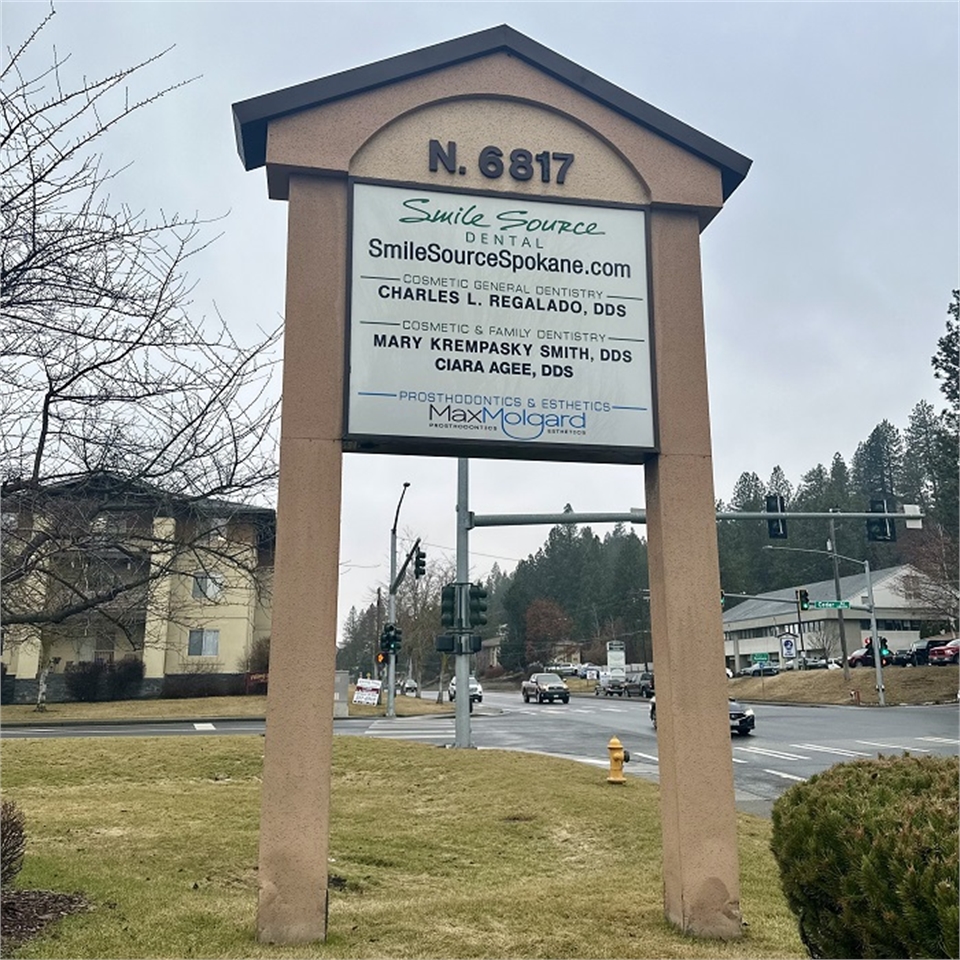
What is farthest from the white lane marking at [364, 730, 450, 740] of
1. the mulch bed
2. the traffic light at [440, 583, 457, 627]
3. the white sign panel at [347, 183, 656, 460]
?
the white sign panel at [347, 183, 656, 460]

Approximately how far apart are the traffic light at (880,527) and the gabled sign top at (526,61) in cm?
1809

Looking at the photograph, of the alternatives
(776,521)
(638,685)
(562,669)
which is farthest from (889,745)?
(562,669)

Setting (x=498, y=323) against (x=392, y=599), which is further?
(x=392, y=599)

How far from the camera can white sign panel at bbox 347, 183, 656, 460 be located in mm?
6230

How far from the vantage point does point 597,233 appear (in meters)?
6.78

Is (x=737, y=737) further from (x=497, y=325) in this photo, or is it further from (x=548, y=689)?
(x=548, y=689)

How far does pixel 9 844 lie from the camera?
5539 mm

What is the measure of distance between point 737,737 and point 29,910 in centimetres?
2259

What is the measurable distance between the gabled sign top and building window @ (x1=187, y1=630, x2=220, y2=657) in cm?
3821

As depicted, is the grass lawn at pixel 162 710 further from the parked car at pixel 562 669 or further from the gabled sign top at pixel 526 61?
the parked car at pixel 562 669

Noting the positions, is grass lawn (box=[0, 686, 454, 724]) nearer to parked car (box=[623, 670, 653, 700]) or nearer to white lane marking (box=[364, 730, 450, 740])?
Answer: white lane marking (box=[364, 730, 450, 740])

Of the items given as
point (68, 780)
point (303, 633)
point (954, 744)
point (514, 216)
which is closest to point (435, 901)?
point (303, 633)

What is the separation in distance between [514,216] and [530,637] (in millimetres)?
100682

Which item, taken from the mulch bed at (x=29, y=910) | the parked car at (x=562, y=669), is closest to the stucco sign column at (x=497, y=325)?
the mulch bed at (x=29, y=910)
